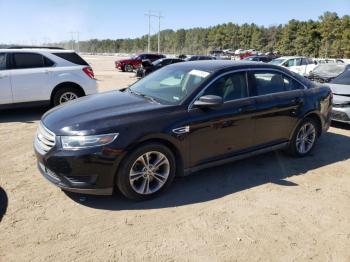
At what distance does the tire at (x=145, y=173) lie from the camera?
3.96m

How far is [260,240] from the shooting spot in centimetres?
352

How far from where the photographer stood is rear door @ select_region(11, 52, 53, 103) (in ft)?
27.2

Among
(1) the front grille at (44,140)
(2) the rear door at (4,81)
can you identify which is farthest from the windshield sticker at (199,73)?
(2) the rear door at (4,81)

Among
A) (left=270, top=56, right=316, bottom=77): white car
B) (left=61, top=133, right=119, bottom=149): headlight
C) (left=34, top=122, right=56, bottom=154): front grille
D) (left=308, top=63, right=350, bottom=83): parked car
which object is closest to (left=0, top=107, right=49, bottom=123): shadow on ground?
(left=34, top=122, right=56, bottom=154): front grille

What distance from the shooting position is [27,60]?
27.7 feet

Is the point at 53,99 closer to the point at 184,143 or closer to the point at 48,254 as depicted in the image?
the point at 184,143

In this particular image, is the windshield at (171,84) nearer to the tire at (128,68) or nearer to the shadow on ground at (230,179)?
the shadow on ground at (230,179)

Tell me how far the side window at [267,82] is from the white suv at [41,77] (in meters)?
5.11

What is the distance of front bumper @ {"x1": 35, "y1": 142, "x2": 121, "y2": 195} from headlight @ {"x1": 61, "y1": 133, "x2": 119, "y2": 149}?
6 centimetres

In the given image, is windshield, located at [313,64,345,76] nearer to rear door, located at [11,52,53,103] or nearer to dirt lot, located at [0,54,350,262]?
dirt lot, located at [0,54,350,262]

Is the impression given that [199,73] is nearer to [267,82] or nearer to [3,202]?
[267,82]

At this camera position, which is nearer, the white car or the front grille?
the front grille

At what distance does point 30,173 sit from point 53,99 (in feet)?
13.4

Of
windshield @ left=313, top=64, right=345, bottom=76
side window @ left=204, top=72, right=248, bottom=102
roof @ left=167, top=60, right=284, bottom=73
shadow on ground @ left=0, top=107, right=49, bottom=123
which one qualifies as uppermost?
roof @ left=167, top=60, right=284, bottom=73
